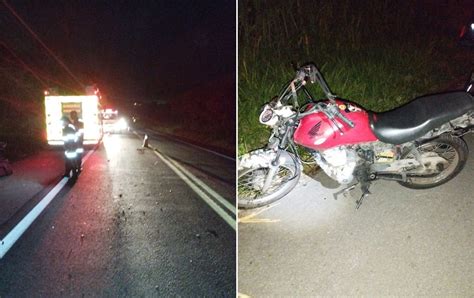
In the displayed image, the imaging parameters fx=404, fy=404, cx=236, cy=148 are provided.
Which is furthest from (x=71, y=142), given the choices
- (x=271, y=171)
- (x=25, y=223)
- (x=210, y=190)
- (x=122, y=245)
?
(x=271, y=171)

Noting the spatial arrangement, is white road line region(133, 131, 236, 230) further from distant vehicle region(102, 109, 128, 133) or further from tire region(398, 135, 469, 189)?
distant vehicle region(102, 109, 128, 133)

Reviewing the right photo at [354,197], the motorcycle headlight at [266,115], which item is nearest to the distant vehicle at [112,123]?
the right photo at [354,197]

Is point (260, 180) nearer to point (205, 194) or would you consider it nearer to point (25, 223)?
point (205, 194)

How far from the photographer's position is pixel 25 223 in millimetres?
4672

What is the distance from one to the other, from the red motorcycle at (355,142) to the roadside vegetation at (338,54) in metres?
1.90

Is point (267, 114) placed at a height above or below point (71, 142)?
above

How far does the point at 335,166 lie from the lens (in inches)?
169

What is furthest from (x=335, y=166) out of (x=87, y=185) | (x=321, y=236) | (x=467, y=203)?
(x=87, y=185)

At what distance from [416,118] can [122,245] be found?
3.20m

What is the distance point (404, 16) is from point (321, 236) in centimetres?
903

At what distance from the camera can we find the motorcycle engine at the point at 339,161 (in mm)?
4234

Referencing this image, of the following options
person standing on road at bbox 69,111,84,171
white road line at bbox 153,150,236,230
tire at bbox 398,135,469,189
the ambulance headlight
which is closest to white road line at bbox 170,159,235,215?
white road line at bbox 153,150,236,230

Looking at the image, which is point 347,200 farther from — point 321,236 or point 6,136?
point 6,136

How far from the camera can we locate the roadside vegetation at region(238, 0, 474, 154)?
7.43m
